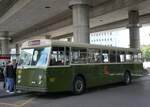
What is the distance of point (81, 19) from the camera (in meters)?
25.6

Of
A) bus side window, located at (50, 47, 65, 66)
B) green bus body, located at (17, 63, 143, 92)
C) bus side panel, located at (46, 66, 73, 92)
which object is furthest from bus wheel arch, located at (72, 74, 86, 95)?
bus side window, located at (50, 47, 65, 66)

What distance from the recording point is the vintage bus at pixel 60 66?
14383mm

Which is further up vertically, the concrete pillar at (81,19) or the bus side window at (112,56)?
the concrete pillar at (81,19)

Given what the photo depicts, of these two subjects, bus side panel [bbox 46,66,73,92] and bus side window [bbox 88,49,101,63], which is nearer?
bus side panel [bbox 46,66,73,92]

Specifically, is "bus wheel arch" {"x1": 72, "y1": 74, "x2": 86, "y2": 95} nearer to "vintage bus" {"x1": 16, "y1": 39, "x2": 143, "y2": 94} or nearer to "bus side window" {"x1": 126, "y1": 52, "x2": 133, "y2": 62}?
"vintage bus" {"x1": 16, "y1": 39, "x2": 143, "y2": 94}

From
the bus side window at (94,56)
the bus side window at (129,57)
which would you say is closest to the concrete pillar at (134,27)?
the bus side window at (129,57)

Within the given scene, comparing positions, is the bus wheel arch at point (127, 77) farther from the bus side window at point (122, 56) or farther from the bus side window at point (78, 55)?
the bus side window at point (78, 55)

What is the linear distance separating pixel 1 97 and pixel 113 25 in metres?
36.3

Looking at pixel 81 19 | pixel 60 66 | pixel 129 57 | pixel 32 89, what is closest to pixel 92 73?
pixel 60 66

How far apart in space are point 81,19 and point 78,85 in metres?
10.6

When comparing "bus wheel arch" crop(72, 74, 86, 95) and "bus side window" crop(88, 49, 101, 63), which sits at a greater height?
"bus side window" crop(88, 49, 101, 63)

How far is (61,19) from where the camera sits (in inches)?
1614

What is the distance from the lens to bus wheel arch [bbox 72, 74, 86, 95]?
15.5 meters

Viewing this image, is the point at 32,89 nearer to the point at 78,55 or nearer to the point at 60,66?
the point at 60,66
